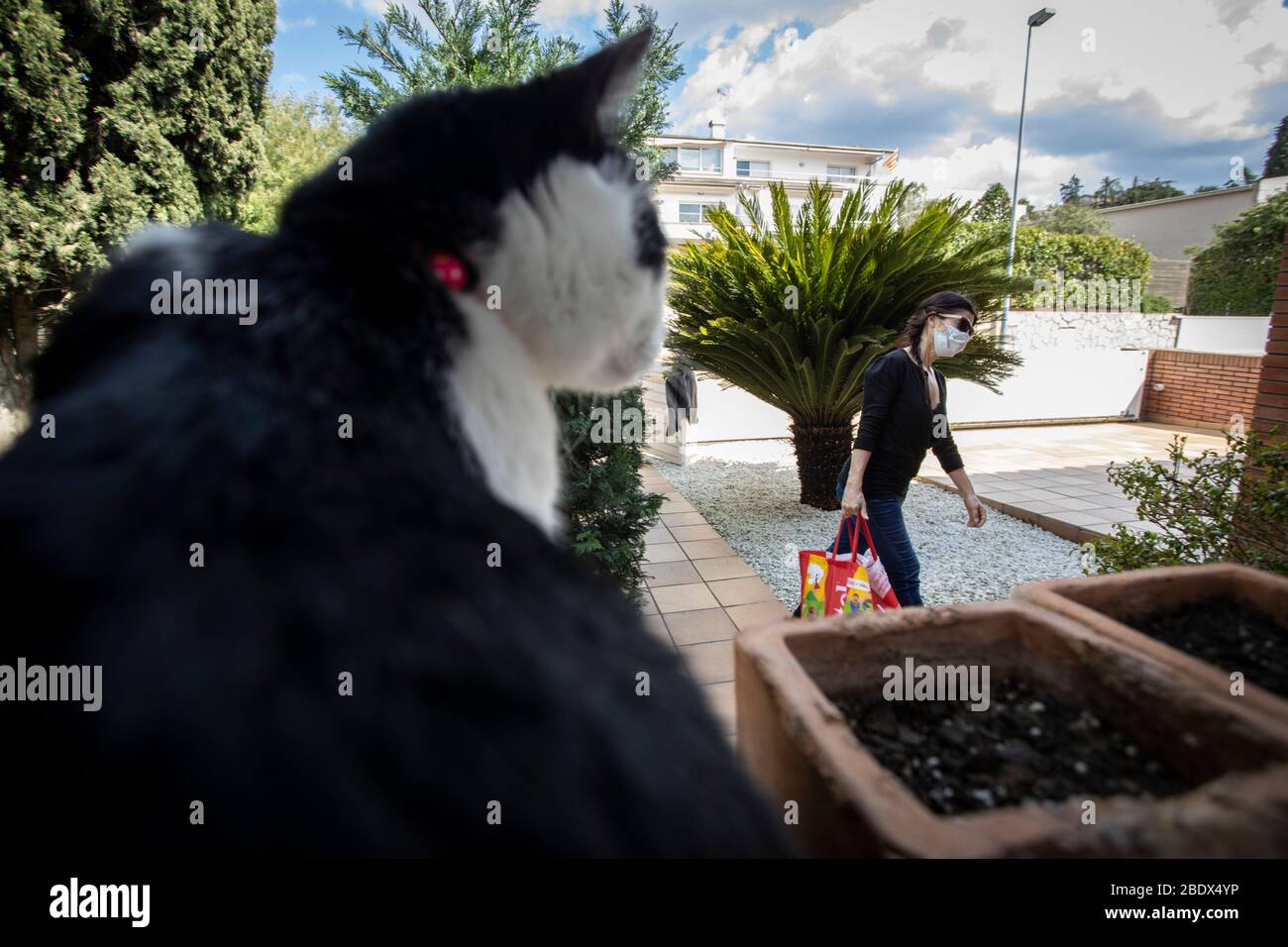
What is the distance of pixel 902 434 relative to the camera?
9.64 feet

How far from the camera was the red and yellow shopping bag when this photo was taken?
2590 mm

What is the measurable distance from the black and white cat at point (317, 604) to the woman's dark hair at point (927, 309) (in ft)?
9.47

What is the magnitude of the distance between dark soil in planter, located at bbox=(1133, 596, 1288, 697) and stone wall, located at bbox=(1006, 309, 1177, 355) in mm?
13334

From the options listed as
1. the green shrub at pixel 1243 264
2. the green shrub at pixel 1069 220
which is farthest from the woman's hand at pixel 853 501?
the green shrub at pixel 1069 220

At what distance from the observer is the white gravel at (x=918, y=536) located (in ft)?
14.5

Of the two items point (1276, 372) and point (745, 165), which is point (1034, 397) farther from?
point (745, 165)

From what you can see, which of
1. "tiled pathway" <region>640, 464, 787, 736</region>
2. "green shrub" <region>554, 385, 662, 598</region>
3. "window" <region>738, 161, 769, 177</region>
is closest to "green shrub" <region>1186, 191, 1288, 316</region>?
"tiled pathway" <region>640, 464, 787, 736</region>

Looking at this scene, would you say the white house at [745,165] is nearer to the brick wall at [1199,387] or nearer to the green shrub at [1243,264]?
the green shrub at [1243,264]

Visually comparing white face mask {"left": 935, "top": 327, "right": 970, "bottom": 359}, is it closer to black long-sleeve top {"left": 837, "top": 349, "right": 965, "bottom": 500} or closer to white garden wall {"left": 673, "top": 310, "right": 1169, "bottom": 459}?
black long-sleeve top {"left": 837, "top": 349, "right": 965, "bottom": 500}

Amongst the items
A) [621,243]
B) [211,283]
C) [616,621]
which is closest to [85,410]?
[211,283]

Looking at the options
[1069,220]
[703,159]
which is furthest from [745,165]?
[1069,220]

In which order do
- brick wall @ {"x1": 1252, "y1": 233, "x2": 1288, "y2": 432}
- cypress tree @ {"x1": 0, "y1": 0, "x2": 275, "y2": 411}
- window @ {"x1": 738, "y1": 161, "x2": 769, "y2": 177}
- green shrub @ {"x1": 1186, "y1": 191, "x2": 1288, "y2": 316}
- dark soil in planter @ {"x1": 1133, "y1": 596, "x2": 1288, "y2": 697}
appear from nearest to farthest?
dark soil in planter @ {"x1": 1133, "y1": 596, "x2": 1288, "y2": 697}, brick wall @ {"x1": 1252, "y1": 233, "x2": 1288, "y2": 432}, cypress tree @ {"x1": 0, "y1": 0, "x2": 275, "y2": 411}, green shrub @ {"x1": 1186, "y1": 191, "x2": 1288, "y2": 316}, window @ {"x1": 738, "y1": 161, "x2": 769, "y2": 177}
